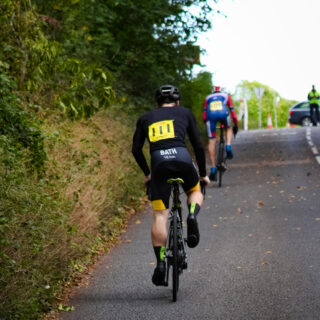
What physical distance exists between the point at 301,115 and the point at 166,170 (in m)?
36.4

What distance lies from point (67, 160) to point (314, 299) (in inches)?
187

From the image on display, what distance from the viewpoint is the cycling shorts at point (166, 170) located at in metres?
6.30

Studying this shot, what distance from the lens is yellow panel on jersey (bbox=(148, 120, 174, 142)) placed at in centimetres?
636

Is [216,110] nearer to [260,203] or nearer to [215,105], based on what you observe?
[215,105]

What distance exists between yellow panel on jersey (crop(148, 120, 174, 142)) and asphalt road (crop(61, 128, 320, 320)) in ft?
5.18

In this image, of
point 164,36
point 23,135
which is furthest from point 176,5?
point 23,135

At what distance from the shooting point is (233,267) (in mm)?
7715

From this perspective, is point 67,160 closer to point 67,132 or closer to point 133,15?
point 67,132

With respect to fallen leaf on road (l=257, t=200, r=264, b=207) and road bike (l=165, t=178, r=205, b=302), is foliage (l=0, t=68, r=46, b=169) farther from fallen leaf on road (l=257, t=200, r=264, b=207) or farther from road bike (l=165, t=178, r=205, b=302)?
fallen leaf on road (l=257, t=200, r=264, b=207)

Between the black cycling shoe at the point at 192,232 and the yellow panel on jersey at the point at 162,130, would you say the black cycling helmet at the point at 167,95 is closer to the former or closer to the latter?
the yellow panel on jersey at the point at 162,130

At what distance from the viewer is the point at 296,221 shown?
10328 mm

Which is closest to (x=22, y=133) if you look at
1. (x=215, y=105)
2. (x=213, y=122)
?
(x=215, y=105)

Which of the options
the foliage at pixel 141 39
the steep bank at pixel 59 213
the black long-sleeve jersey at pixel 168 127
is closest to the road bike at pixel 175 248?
the black long-sleeve jersey at pixel 168 127

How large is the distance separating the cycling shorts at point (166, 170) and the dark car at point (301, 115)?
36.0 metres
